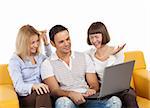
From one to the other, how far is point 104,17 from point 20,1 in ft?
2.89

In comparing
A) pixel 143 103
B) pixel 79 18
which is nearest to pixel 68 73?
pixel 143 103

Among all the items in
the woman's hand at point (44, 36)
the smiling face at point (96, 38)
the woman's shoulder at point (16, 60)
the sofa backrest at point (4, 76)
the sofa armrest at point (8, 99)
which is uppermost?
the woman's hand at point (44, 36)

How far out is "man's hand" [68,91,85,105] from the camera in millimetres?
2219

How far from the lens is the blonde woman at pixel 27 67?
7.30 ft

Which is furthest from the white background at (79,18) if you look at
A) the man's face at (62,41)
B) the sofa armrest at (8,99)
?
the sofa armrest at (8,99)

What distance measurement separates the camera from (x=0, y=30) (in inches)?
118

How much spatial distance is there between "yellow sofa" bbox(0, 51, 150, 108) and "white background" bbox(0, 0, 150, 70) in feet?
1.54

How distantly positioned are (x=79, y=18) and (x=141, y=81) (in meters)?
0.96

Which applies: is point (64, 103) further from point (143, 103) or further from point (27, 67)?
point (143, 103)

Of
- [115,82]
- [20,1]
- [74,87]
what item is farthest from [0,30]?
[115,82]

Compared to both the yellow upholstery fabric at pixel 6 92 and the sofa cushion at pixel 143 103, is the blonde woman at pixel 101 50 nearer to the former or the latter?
the sofa cushion at pixel 143 103

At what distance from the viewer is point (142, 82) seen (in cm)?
263

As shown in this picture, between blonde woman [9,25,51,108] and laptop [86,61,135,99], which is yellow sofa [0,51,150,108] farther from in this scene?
laptop [86,61,135,99]

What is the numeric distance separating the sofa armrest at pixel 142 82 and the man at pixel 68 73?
16.8 inches
